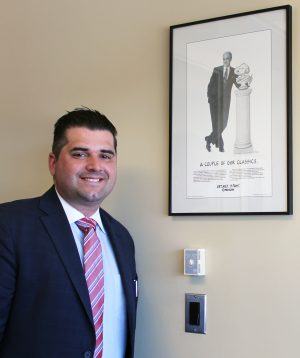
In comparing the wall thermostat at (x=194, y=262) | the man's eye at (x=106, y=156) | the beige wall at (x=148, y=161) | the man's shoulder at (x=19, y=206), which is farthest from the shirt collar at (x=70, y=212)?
the wall thermostat at (x=194, y=262)

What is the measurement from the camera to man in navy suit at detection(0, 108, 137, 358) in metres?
1.95

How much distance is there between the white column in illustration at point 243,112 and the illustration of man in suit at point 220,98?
38 mm

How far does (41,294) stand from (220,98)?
1.07 m

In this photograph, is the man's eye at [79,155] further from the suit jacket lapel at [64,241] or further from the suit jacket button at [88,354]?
the suit jacket button at [88,354]

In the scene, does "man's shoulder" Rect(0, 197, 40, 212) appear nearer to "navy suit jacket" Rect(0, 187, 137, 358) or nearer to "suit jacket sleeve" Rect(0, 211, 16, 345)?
"navy suit jacket" Rect(0, 187, 137, 358)

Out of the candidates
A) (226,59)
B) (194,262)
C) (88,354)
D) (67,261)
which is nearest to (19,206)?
(67,261)

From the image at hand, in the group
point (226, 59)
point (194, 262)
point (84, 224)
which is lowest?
point (194, 262)

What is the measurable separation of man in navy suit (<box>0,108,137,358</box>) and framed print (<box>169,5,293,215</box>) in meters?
0.33

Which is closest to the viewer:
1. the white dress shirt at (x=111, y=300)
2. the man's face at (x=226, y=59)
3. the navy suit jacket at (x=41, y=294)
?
the navy suit jacket at (x=41, y=294)

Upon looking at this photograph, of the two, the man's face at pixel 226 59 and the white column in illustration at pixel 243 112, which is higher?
the man's face at pixel 226 59

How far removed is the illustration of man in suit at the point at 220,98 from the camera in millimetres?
2291

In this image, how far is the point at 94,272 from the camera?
2.09 meters

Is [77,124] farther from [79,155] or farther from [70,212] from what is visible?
[70,212]

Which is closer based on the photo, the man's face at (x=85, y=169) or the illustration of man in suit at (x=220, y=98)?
the man's face at (x=85, y=169)
